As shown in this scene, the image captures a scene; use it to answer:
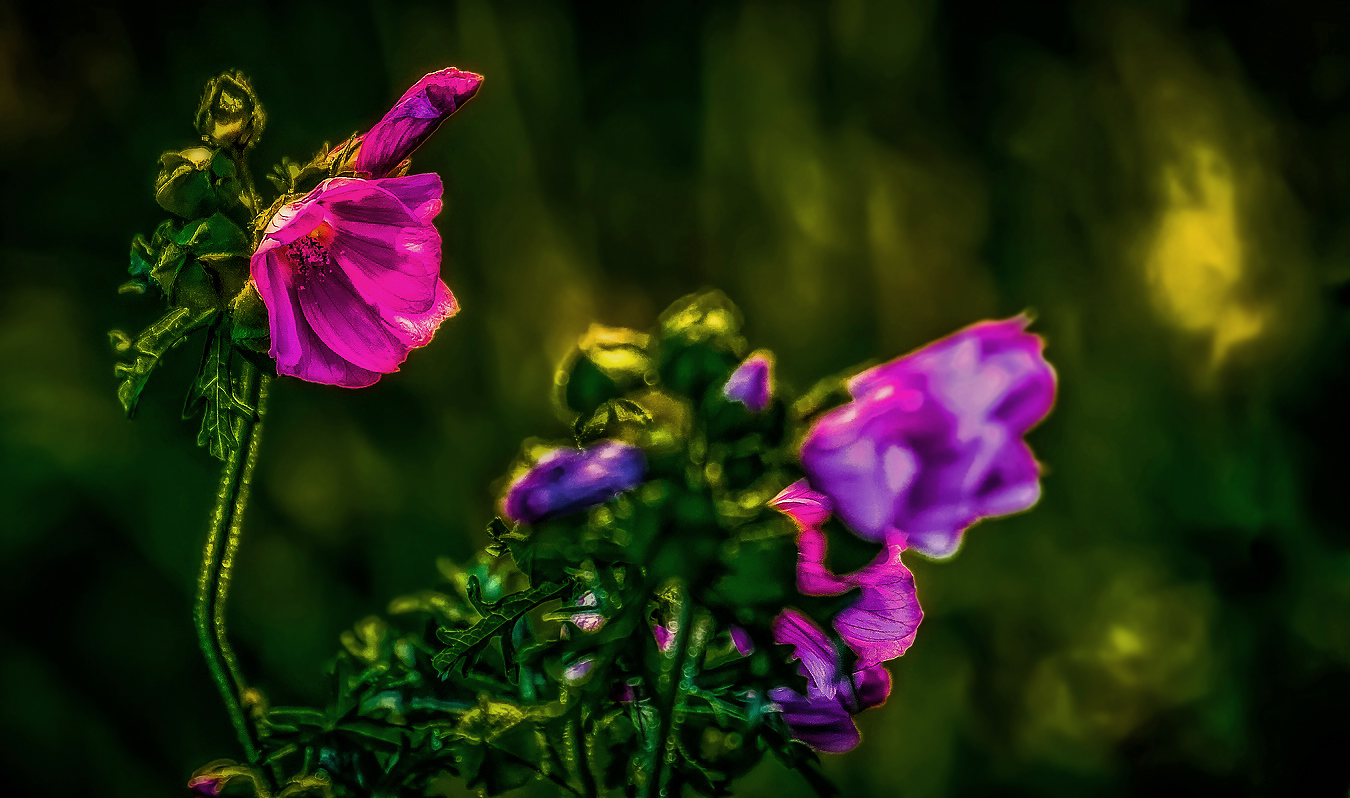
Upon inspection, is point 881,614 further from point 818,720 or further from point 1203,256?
point 1203,256

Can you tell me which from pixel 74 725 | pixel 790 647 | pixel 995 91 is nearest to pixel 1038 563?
pixel 995 91

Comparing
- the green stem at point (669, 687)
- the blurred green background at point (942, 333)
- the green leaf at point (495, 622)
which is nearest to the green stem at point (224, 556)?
the green leaf at point (495, 622)

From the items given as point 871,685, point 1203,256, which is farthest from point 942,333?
point 871,685

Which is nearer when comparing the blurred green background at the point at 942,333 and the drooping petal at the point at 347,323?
the drooping petal at the point at 347,323

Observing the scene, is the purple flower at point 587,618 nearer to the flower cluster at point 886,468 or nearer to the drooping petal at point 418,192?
the flower cluster at point 886,468

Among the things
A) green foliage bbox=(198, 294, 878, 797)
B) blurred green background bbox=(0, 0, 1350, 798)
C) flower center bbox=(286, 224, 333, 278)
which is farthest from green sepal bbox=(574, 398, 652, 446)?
blurred green background bbox=(0, 0, 1350, 798)

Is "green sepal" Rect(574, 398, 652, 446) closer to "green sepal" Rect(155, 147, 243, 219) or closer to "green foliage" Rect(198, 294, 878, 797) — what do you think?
"green foliage" Rect(198, 294, 878, 797)
